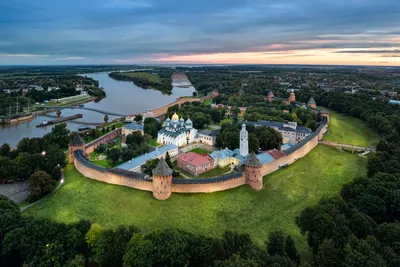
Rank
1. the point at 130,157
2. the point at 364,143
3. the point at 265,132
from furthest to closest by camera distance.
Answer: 1. the point at 364,143
2. the point at 265,132
3. the point at 130,157

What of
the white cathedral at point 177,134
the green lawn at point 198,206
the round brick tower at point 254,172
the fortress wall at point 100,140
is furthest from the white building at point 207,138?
the round brick tower at point 254,172

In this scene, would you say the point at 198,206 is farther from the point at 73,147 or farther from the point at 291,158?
the point at 73,147

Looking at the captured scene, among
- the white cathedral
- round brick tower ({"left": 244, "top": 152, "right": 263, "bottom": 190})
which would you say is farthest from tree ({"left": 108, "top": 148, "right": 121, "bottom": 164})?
round brick tower ({"left": 244, "top": 152, "right": 263, "bottom": 190})

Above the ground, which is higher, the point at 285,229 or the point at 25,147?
the point at 25,147

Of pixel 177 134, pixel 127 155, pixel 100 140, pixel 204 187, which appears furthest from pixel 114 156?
pixel 204 187

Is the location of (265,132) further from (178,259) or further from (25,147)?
(25,147)

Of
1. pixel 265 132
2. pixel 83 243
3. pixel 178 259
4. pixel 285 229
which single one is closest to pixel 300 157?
pixel 265 132
